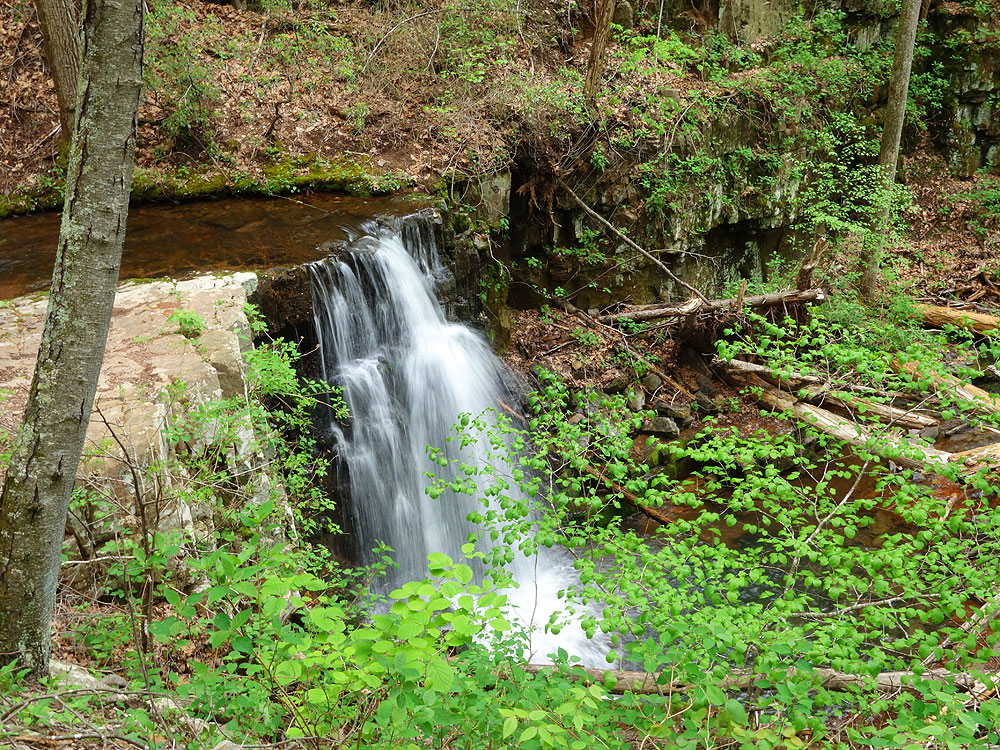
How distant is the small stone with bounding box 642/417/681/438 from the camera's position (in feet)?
27.9

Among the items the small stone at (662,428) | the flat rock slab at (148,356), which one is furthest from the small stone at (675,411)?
the flat rock slab at (148,356)

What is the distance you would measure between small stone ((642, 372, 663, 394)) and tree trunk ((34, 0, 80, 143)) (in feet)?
23.9

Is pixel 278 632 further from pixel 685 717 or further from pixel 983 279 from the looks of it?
pixel 983 279

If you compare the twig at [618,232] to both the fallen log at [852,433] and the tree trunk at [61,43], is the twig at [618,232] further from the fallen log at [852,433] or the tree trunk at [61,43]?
the tree trunk at [61,43]

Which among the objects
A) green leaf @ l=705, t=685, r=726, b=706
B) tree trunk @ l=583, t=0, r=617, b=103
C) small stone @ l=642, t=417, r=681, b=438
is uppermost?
tree trunk @ l=583, t=0, r=617, b=103

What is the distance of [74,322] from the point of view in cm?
233

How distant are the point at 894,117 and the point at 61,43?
11.0m

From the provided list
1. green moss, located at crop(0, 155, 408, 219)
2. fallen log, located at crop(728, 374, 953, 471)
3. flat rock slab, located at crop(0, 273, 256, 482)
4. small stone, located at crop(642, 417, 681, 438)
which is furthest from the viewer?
small stone, located at crop(642, 417, 681, 438)

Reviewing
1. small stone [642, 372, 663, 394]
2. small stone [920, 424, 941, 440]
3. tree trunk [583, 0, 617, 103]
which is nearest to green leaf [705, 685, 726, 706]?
small stone [642, 372, 663, 394]

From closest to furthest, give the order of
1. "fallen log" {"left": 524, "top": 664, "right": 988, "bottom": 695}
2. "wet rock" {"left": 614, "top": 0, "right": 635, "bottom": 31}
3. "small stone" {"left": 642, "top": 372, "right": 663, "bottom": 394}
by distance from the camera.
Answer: "fallen log" {"left": 524, "top": 664, "right": 988, "bottom": 695}
"small stone" {"left": 642, "top": 372, "right": 663, "bottom": 394}
"wet rock" {"left": 614, "top": 0, "right": 635, "bottom": 31}

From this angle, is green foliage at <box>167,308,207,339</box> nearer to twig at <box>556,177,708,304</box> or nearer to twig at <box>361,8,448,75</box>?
twig at <box>556,177,708,304</box>

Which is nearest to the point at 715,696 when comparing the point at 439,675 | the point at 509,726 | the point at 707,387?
the point at 509,726

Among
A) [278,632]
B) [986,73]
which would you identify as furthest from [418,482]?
[986,73]

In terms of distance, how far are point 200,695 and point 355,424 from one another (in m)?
3.71
